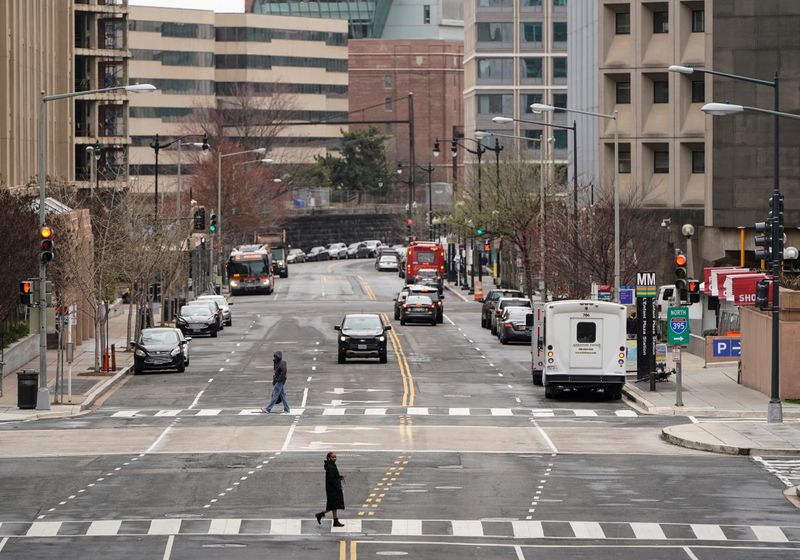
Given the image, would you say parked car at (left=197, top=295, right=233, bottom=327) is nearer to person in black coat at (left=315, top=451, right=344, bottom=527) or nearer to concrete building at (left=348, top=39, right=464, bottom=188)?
person in black coat at (left=315, top=451, right=344, bottom=527)

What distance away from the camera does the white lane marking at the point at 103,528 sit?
2393cm

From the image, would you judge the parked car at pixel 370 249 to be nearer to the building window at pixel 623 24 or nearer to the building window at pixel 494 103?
the building window at pixel 494 103

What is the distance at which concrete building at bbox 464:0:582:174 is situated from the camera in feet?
495

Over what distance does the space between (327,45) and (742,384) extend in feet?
464

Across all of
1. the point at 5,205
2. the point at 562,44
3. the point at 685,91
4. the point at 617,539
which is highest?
the point at 562,44

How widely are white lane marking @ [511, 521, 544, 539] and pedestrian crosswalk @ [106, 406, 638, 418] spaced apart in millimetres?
16386

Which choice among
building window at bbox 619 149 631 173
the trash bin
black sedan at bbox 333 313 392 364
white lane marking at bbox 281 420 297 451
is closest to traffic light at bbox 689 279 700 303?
white lane marking at bbox 281 420 297 451

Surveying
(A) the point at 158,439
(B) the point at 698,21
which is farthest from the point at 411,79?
(A) the point at 158,439

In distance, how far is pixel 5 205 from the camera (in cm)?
5209

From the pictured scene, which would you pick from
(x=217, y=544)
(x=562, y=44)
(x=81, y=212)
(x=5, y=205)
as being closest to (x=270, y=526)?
(x=217, y=544)

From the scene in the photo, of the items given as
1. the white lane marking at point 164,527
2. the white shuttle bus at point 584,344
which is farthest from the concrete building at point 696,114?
the white lane marking at point 164,527

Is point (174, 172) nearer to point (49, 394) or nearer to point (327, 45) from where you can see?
point (327, 45)

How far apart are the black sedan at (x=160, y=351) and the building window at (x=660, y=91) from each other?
34673mm

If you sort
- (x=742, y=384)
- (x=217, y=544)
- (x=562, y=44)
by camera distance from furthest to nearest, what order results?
(x=562, y=44) → (x=742, y=384) → (x=217, y=544)
